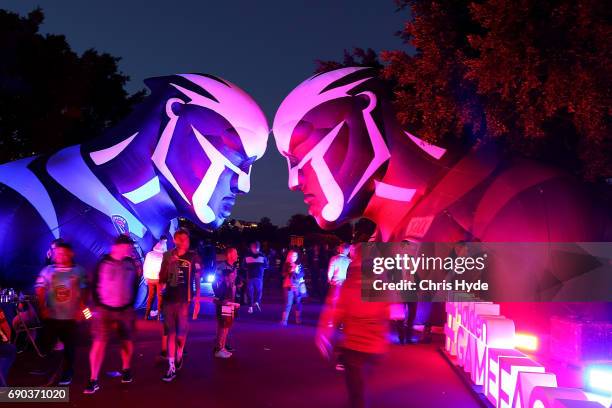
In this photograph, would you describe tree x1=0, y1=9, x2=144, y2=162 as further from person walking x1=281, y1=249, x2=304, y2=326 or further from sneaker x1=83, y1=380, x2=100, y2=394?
sneaker x1=83, y1=380, x2=100, y2=394

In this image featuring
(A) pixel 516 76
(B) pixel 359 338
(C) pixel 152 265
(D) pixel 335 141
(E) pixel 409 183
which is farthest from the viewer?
(D) pixel 335 141

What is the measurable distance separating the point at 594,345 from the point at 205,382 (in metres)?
5.69

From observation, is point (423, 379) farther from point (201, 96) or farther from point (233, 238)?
point (233, 238)

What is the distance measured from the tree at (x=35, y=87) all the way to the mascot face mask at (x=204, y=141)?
1107 centimetres

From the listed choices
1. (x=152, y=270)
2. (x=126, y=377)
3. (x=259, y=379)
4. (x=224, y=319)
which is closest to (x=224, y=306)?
(x=224, y=319)

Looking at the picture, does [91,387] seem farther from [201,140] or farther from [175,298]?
[201,140]

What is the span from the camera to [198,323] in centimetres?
1368

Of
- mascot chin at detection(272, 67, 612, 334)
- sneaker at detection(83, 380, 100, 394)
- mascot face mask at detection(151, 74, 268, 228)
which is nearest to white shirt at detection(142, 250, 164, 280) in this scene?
mascot face mask at detection(151, 74, 268, 228)

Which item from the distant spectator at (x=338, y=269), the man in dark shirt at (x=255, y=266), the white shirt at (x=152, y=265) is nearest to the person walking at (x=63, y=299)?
the distant spectator at (x=338, y=269)

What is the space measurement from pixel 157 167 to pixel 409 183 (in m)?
5.93

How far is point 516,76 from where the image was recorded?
9.87 meters

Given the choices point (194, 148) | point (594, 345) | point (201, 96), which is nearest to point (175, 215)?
point (194, 148)

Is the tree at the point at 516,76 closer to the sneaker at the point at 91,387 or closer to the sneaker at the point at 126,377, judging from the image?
the sneaker at the point at 126,377

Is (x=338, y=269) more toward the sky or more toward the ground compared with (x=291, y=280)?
more toward the sky
